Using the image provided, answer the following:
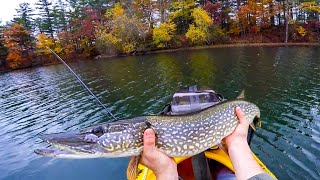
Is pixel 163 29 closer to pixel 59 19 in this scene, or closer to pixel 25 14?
pixel 59 19

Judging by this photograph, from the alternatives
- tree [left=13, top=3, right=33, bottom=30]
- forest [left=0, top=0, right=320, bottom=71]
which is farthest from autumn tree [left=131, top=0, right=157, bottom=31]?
tree [left=13, top=3, right=33, bottom=30]

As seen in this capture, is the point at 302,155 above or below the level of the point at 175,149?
below

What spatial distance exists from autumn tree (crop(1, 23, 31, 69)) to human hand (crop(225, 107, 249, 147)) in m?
41.5

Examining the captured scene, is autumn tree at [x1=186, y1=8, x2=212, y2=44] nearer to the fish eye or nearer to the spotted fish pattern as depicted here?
the spotted fish pattern

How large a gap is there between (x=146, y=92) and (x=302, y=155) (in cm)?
925

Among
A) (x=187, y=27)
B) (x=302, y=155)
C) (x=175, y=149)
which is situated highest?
(x=187, y=27)

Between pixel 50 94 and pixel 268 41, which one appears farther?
pixel 268 41

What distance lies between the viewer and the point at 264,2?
38781 mm

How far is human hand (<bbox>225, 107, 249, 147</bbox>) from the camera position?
8.53ft

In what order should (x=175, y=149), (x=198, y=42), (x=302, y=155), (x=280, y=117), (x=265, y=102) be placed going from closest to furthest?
1. (x=175, y=149)
2. (x=302, y=155)
3. (x=280, y=117)
4. (x=265, y=102)
5. (x=198, y=42)

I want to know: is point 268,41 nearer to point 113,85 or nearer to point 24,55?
point 113,85

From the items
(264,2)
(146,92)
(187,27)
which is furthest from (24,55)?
(264,2)

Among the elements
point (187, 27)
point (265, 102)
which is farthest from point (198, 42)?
point (265, 102)

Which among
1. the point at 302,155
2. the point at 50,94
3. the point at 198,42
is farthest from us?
the point at 198,42
